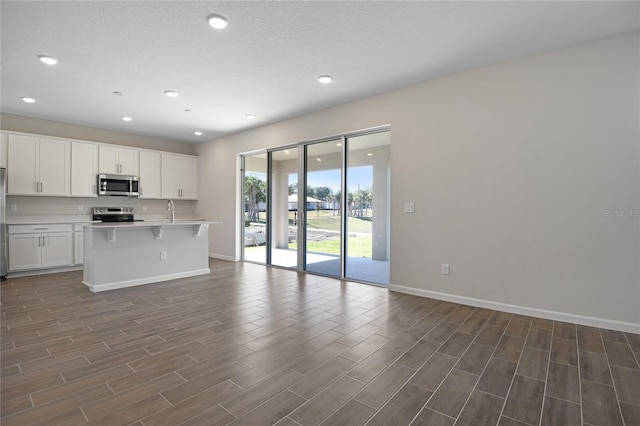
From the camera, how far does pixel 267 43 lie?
10.6 ft

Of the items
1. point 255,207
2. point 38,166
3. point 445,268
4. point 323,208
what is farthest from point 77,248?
point 445,268

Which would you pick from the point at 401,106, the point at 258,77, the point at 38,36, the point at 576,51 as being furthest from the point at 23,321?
the point at 576,51

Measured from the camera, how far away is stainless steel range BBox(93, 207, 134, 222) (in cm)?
665

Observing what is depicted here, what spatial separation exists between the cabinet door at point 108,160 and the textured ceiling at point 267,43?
1.62m

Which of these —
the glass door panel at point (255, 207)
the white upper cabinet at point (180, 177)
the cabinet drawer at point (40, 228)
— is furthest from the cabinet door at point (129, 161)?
the glass door panel at point (255, 207)

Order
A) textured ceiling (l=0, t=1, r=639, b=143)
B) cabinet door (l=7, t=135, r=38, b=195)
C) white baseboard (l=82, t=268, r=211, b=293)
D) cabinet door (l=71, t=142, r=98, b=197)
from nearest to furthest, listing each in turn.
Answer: textured ceiling (l=0, t=1, r=639, b=143) → white baseboard (l=82, t=268, r=211, b=293) → cabinet door (l=7, t=135, r=38, b=195) → cabinet door (l=71, t=142, r=98, b=197)

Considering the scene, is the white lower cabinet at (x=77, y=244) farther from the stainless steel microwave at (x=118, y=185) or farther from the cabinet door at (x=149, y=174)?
the cabinet door at (x=149, y=174)

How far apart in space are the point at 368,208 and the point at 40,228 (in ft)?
18.5

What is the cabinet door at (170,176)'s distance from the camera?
7.45 meters

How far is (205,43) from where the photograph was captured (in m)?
3.22

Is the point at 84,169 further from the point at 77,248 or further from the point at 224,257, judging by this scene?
the point at 224,257

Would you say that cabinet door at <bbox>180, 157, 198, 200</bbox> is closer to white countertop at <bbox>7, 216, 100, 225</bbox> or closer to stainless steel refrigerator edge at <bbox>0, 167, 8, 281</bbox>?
white countertop at <bbox>7, 216, 100, 225</bbox>

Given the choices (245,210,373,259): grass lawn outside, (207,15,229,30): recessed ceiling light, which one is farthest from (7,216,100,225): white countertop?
(207,15,229,30): recessed ceiling light

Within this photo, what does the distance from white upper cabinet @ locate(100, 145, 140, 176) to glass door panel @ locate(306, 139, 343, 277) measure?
13.0ft
